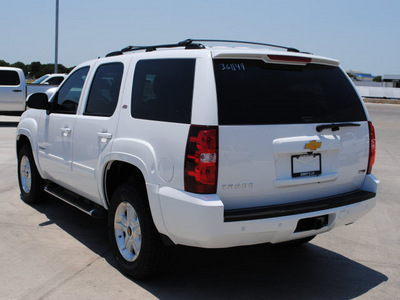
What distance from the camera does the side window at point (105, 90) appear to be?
14.5 feet

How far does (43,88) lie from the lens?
61.3 ft

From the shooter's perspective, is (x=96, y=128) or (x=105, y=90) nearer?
(x=96, y=128)

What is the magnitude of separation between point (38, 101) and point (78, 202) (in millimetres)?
1327

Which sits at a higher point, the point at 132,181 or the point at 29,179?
the point at 132,181

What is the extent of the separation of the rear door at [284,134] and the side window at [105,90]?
1278 millimetres

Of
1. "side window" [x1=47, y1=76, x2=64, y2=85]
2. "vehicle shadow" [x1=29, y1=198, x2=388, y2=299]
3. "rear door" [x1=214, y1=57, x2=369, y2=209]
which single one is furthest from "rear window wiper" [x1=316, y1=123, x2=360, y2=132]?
"side window" [x1=47, y1=76, x2=64, y2=85]

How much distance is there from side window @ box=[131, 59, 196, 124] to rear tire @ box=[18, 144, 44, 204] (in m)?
2.67

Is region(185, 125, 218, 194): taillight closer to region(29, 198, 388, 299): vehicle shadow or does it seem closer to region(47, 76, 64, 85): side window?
region(29, 198, 388, 299): vehicle shadow

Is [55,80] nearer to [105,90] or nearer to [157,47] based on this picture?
[105,90]

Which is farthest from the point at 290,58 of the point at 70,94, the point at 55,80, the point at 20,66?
the point at 20,66

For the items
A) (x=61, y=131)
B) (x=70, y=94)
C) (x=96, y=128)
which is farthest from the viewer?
(x=70, y=94)

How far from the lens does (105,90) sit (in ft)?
15.1

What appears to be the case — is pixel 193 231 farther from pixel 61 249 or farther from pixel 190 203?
pixel 61 249

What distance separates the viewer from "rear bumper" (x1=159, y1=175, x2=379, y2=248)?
329cm
